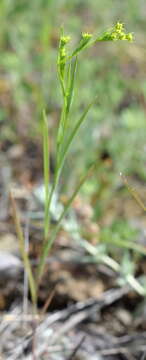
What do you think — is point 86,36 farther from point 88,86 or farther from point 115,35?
point 88,86

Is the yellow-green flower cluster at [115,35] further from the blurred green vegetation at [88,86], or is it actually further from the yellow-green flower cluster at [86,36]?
the blurred green vegetation at [88,86]

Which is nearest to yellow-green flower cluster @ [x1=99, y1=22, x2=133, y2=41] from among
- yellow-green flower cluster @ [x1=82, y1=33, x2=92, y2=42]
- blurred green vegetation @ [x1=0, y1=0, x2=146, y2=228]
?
yellow-green flower cluster @ [x1=82, y1=33, x2=92, y2=42]

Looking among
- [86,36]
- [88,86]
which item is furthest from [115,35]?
[88,86]

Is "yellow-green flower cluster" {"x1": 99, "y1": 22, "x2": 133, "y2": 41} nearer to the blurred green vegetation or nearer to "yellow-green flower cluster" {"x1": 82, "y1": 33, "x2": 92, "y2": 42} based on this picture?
"yellow-green flower cluster" {"x1": 82, "y1": 33, "x2": 92, "y2": 42}

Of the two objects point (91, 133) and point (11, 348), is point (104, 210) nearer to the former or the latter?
point (91, 133)

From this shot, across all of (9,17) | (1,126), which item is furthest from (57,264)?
(9,17)

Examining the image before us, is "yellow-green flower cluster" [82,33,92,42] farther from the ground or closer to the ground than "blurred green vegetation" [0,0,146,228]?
farther from the ground

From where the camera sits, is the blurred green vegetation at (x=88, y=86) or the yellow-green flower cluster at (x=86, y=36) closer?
the yellow-green flower cluster at (x=86, y=36)

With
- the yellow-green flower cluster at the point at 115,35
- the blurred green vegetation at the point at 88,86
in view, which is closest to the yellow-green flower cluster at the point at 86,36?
the yellow-green flower cluster at the point at 115,35
